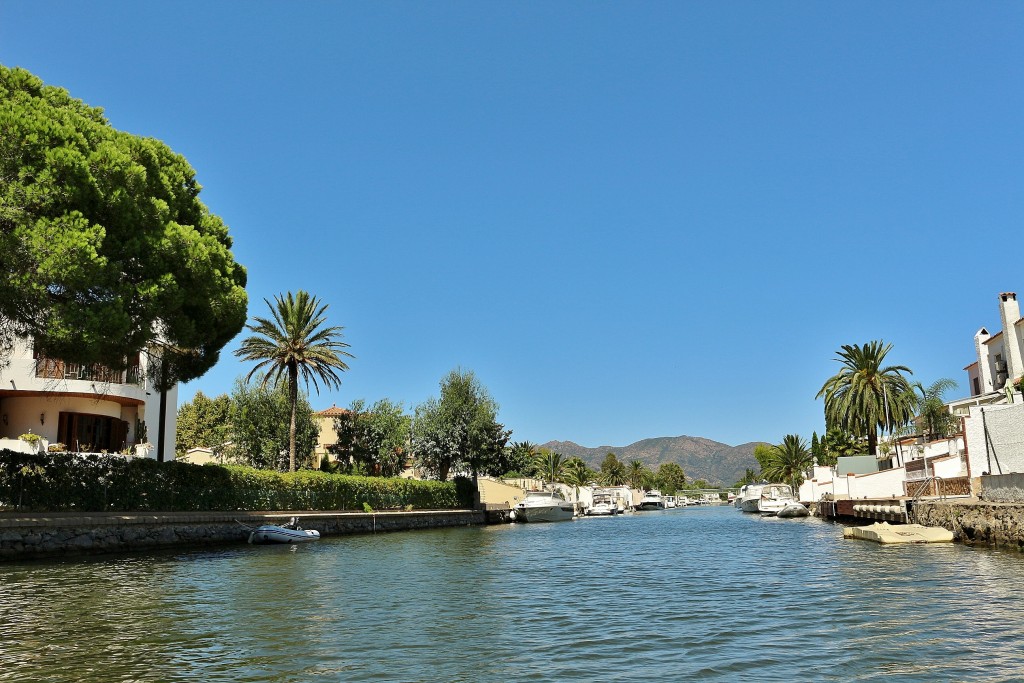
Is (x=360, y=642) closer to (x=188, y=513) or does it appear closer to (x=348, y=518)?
(x=188, y=513)

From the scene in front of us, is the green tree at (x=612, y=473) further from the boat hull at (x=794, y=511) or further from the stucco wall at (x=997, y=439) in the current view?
the stucco wall at (x=997, y=439)

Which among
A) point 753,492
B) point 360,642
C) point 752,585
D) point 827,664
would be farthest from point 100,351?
point 753,492

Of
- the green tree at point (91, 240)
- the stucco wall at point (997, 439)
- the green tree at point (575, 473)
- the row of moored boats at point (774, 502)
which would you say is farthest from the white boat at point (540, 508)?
the green tree at point (575, 473)

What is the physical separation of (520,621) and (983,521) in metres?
20.9

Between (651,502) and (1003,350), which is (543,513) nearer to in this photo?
(1003,350)

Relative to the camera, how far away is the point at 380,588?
20422mm

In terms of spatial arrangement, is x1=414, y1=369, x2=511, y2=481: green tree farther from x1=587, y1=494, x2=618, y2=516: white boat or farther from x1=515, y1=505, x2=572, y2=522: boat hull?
x1=587, y1=494, x2=618, y2=516: white boat

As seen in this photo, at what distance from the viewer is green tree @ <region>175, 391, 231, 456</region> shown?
8750 centimetres

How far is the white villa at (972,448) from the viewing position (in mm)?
34156

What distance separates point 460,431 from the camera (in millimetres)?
71562

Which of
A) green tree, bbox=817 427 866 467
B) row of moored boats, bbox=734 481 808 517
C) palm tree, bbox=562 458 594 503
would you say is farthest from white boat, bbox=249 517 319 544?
palm tree, bbox=562 458 594 503

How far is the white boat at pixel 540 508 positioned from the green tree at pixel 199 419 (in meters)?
32.5

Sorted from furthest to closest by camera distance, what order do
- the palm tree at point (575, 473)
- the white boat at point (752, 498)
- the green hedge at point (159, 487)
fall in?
1. the palm tree at point (575, 473)
2. the white boat at point (752, 498)
3. the green hedge at point (159, 487)

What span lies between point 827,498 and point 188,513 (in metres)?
54.4
